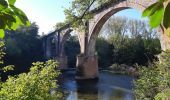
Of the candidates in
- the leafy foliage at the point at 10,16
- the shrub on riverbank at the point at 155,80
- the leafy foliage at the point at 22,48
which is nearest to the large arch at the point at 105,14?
the shrub on riverbank at the point at 155,80

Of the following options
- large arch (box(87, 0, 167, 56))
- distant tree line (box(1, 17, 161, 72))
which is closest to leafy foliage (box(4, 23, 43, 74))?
distant tree line (box(1, 17, 161, 72))

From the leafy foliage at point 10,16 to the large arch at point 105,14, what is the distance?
22.9 meters

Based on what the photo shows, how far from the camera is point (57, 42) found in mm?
62938

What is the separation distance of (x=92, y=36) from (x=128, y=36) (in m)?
16.6

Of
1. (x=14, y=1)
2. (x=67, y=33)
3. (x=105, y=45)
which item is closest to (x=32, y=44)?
(x=67, y=33)

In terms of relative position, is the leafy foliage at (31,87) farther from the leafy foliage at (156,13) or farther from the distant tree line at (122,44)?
the distant tree line at (122,44)

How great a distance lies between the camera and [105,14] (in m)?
34.8

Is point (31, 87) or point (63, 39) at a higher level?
point (63, 39)

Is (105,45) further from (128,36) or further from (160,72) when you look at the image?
(160,72)

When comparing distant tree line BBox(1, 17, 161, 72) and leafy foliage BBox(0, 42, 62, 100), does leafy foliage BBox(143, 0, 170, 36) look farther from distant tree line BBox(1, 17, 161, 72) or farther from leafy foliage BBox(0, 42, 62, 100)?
distant tree line BBox(1, 17, 161, 72)

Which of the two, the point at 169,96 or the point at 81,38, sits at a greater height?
the point at 81,38

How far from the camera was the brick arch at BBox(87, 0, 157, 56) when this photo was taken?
27.1 metres

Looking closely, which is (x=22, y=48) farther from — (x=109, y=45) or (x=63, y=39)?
(x=109, y=45)

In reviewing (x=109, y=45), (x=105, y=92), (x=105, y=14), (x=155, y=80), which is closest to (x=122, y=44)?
(x=109, y=45)
